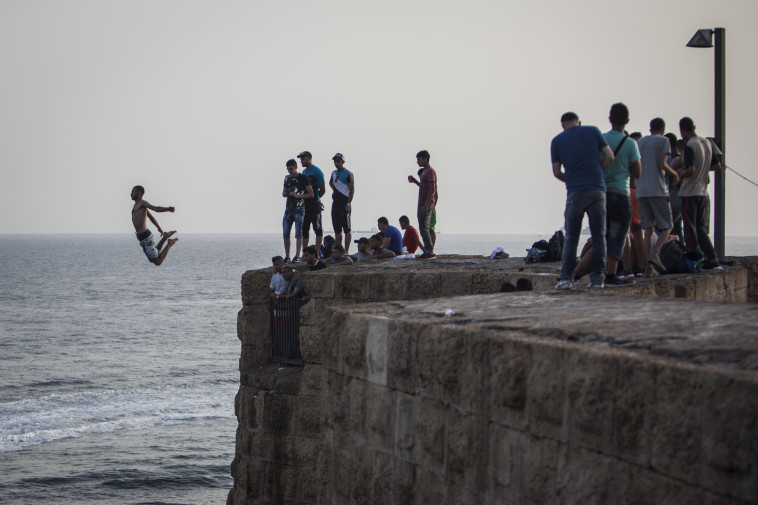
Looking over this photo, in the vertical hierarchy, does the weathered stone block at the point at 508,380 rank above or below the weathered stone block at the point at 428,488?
above

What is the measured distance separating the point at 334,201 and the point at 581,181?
825cm

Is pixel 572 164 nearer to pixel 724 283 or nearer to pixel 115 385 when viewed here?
pixel 724 283

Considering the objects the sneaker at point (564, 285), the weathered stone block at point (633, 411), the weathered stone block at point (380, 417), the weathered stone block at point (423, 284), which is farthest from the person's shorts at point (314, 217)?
the weathered stone block at point (633, 411)

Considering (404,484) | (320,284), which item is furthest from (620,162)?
(404,484)

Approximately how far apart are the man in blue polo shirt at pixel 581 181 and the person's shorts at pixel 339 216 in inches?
312

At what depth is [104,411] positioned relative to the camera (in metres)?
33.2

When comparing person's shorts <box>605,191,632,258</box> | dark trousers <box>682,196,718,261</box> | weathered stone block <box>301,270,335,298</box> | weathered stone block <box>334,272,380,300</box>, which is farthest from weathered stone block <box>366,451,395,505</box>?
dark trousers <box>682,196,718,261</box>

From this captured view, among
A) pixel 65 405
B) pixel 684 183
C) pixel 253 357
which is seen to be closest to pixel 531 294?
pixel 684 183

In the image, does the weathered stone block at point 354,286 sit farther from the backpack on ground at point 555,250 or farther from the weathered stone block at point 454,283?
the backpack on ground at point 555,250

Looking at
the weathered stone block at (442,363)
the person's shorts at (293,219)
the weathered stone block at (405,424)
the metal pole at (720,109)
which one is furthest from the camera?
the person's shorts at (293,219)

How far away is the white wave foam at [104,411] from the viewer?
30000 mm

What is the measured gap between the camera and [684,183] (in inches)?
423

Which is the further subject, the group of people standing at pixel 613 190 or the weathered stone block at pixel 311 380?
the weathered stone block at pixel 311 380

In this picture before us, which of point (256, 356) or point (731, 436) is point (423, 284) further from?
point (731, 436)
